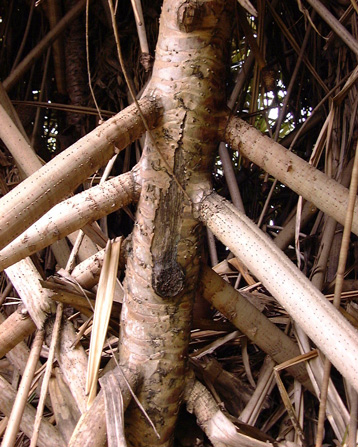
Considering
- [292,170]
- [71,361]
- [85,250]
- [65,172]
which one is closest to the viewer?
[65,172]

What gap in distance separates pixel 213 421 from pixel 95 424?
0.69 ft

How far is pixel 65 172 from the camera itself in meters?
0.66

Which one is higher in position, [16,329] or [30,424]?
[16,329]

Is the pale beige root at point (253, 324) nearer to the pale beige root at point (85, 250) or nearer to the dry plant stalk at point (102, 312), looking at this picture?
the dry plant stalk at point (102, 312)

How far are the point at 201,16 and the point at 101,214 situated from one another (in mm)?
351

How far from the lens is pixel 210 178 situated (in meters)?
0.86

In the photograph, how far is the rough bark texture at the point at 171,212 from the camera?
783 millimetres

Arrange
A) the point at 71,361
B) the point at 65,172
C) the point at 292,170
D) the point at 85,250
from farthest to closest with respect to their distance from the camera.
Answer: the point at 85,250
the point at 71,361
the point at 292,170
the point at 65,172

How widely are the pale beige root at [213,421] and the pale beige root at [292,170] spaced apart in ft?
1.25

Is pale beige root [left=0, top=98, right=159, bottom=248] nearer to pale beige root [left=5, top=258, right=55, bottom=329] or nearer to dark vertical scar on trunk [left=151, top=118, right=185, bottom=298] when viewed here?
dark vertical scar on trunk [left=151, top=118, right=185, bottom=298]

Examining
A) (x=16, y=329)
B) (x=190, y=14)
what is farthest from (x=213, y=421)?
(x=190, y=14)

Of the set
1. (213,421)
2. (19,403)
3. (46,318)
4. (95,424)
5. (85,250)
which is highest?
(85,250)

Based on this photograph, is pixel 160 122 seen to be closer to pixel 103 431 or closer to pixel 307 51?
pixel 103 431

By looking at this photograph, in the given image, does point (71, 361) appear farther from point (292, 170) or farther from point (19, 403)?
point (292, 170)
